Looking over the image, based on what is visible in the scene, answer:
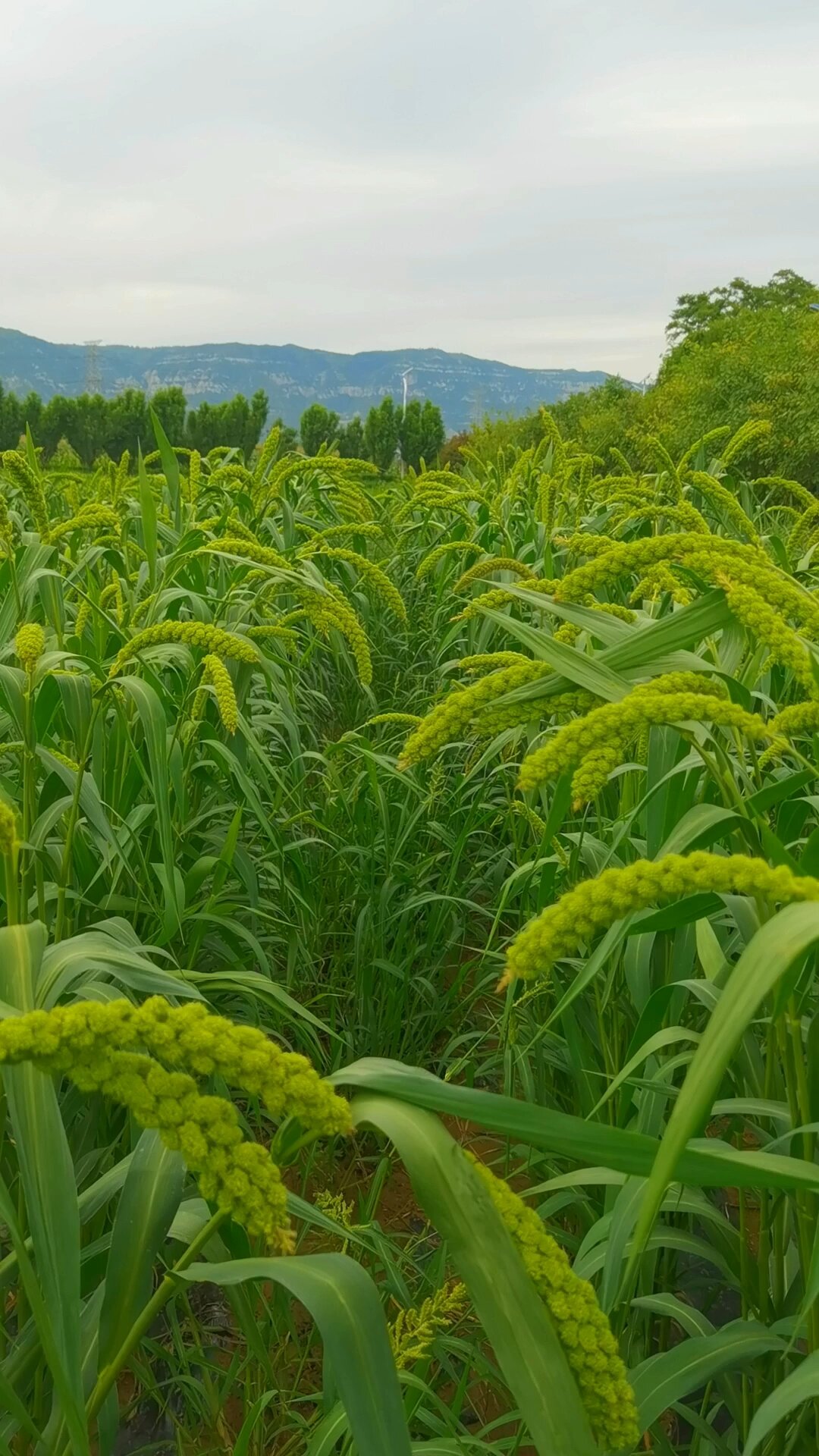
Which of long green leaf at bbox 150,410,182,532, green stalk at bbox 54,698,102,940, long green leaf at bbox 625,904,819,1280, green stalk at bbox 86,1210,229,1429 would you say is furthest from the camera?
long green leaf at bbox 150,410,182,532

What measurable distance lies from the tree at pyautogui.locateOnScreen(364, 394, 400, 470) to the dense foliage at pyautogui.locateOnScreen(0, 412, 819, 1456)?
1731 inches

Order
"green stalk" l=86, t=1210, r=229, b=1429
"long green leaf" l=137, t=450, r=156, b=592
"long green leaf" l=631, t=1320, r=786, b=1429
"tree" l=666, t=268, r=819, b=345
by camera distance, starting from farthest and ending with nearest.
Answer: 1. "tree" l=666, t=268, r=819, b=345
2. "long green leaf" l=137, t=450, r=156, b=592
3. "long green leaf" l=631, t=1320, r=786, b=1429
4. "green stalk" l=86, t=1210, r=229, b=1429

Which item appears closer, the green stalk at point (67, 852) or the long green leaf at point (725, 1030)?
the long green leaf at point (725, 1030)

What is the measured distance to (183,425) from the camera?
50719 millimetres

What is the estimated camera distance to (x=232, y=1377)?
1508 mm

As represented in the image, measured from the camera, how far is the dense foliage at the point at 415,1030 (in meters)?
0.70

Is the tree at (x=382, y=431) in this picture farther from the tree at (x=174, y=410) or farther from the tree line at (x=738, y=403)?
the tree line at (x=738, y=403)

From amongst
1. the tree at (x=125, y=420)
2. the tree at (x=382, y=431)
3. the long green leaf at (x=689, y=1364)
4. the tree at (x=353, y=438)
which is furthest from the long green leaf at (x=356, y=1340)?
the tree at (x=125, y=420)

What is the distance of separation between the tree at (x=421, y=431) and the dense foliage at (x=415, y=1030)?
1770 inches

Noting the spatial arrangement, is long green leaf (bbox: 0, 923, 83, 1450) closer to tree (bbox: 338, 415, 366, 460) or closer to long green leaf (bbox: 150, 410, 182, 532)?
long green leaf (bbox: 150, 410, 182, 532)

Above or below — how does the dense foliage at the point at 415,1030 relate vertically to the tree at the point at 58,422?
below

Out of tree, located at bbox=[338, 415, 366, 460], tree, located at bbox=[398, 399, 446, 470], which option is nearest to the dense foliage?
tree, located at bbox=[398, 399, 446, 470]

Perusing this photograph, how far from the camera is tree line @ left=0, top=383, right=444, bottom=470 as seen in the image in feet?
156

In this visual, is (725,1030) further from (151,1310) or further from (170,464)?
(170,464)
